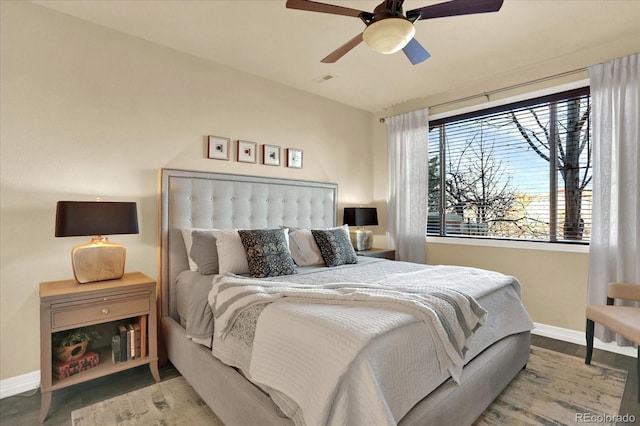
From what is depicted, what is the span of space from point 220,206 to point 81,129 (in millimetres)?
1224

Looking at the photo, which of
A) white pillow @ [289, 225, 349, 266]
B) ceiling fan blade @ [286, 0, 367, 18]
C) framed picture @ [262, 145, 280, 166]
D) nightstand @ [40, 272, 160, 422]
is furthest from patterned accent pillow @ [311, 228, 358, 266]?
ceiling fan blade @ [286, 0, 367, 18]

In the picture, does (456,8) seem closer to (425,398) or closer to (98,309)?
A: (425,398)

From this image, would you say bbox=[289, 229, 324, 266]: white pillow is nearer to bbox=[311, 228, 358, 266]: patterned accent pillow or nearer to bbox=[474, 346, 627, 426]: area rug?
bbox=[311, 228, 358, 266]: patterned accent pillow

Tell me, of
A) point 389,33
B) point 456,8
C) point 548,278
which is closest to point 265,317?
point 389,33

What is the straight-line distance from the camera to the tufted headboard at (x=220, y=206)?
2.76 meters

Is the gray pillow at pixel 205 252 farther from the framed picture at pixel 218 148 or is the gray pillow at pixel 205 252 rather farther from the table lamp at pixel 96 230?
the framed picture at pixel 218 148

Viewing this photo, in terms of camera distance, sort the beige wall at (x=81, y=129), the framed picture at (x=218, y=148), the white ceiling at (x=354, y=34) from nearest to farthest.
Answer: the beige wall at (x=81, y=129)
the white ceiling at (x=354, y=34)
the framed picture at (x=218, y=148)

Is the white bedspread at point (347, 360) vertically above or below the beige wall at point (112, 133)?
below

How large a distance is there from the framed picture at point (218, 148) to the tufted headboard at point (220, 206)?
0.23m

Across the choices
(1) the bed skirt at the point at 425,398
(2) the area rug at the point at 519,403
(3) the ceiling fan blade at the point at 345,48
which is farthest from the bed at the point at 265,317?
(3) the ceiling fan blade at the point at 345,48

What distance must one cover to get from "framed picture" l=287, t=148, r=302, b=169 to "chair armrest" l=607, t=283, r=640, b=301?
315 centimetres

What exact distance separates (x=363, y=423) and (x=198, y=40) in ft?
10.0

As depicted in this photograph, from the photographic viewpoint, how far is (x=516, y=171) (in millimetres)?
3598

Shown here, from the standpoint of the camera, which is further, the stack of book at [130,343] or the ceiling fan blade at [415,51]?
the stack of book at [130,343]
